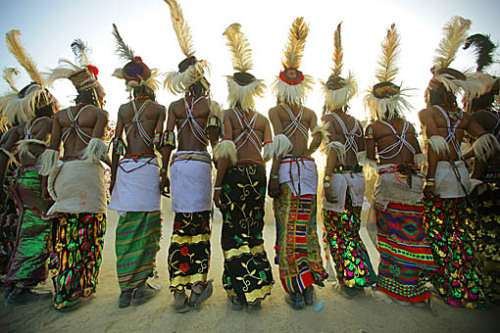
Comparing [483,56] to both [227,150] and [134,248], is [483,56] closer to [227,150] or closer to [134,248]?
[227,150]

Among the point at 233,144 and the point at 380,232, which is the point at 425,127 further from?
the point at 233,144

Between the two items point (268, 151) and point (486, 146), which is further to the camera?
point (486, 146)

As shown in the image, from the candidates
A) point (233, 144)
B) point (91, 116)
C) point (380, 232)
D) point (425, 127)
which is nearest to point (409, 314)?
point (380, 232)

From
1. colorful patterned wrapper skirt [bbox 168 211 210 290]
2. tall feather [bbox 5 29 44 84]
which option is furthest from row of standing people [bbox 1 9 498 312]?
tall feather [bbox 5 29 44 84]

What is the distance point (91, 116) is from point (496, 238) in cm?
536

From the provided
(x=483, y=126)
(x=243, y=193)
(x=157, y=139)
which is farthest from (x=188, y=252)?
(x=483, y=126)

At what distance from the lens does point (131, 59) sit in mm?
3496

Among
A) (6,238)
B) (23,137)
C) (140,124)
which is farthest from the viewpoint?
(6,238)

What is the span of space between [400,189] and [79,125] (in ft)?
13.5

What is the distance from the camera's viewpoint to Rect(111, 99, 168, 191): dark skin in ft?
10.7

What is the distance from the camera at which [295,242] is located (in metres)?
3.05

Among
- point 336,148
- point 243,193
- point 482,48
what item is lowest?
point 243,193

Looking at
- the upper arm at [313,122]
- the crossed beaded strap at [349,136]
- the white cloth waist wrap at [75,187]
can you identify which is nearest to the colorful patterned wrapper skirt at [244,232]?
the upper arm at [313,122]

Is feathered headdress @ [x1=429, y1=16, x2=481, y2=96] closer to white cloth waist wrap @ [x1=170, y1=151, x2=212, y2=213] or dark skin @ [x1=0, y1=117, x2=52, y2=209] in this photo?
white cloth waist wrap @ [x1=170, y1=151, x2=212, y2=213]
